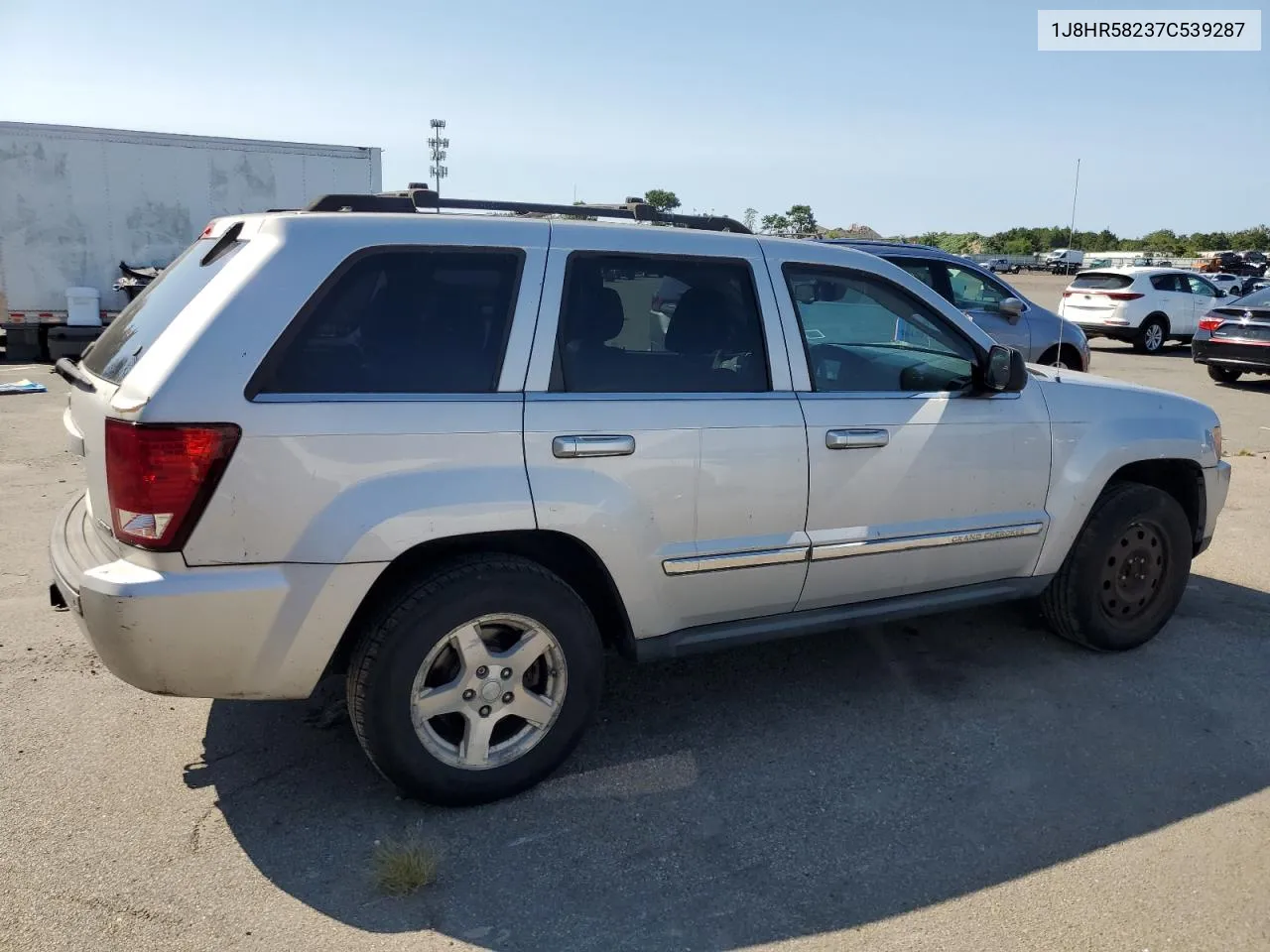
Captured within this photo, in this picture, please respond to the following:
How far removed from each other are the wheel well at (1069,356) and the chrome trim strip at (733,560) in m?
7.63

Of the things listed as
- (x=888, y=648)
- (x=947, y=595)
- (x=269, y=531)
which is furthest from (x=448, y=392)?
(x=888, y=648)

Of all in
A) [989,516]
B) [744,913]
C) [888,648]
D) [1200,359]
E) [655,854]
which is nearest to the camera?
[744,913]

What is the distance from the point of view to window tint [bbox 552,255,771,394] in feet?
11.2

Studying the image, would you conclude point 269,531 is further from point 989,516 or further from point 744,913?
point 989,516

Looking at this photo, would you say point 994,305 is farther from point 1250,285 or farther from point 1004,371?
point 1250,285

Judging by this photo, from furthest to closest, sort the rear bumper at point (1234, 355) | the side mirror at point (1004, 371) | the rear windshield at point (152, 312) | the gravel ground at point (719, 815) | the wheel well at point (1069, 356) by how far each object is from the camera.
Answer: the rear bumper at point (1234, 355) → the wheel well at point (1069, 356) → the side mirror at point (1004, 371) → the rear windshield at point (152, 312) → the gravel ground at point (719, 815)

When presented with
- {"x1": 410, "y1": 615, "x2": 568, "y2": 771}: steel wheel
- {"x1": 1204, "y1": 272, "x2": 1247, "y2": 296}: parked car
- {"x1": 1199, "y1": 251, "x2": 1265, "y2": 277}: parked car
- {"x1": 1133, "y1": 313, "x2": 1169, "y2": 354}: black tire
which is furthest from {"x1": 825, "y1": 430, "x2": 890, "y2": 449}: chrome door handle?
{"x1": 1199, "y1": 251, "x2": 1265, "y2": 277}: parked car

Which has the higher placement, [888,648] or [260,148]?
[260,148]

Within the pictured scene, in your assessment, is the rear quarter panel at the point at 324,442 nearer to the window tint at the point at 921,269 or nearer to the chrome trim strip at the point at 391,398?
the chrome trim strip at the point at 391,398

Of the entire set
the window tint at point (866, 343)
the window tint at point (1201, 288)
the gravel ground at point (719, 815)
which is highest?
the window tint at point (1201, 288)

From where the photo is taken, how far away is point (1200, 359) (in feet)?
47.9

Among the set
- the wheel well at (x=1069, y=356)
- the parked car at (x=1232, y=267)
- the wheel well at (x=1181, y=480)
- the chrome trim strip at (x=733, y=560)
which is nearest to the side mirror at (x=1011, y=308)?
the wheel well at (x=1069, y=356)

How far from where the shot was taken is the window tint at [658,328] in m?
3.42

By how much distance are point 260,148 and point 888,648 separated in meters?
13.6
